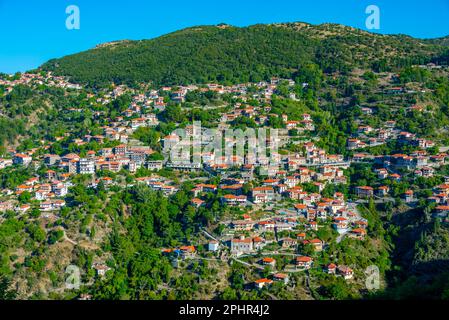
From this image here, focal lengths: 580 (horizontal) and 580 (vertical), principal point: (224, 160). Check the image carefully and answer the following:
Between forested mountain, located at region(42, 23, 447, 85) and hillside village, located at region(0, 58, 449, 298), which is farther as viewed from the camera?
forested mountain, located at region(42, 23, 447, 85)

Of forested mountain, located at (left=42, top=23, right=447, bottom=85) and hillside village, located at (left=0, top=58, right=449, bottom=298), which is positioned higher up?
forested mountain, located at (left=42, top=23, right=447, bottom=85)

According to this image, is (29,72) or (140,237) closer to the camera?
(140,237)

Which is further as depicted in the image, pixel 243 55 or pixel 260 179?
pixel 243 55

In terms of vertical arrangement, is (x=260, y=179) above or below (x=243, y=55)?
below

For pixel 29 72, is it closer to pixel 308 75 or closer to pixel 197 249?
pixel 308 75

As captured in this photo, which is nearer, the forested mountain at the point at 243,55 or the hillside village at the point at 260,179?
the hillside village at the point at 260,179

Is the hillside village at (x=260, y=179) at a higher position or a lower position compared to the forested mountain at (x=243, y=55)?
lower
